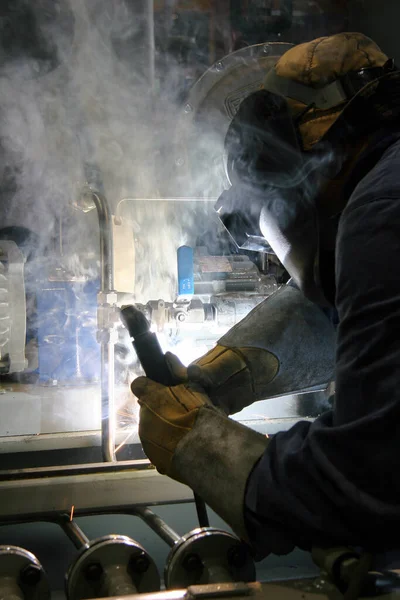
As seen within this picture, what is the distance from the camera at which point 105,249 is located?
74.4 inches

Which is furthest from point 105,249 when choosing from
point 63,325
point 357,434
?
point 357,434

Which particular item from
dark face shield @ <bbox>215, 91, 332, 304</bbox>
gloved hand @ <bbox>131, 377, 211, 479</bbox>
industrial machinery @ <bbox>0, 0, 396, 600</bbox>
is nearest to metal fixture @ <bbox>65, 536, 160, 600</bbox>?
gloved hand @ <bbox>131, 377, 211, 479</bbox>

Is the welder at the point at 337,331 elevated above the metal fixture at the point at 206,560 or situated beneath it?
elevated above

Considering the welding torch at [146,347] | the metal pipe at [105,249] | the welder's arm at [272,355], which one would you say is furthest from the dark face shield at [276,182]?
the metal pipe at [105,249]

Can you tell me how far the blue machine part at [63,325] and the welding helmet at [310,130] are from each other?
1.10 metres

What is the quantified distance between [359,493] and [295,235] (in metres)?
0.64

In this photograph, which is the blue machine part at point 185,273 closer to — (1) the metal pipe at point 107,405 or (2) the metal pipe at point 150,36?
(1) the metal pipe at point 107,405

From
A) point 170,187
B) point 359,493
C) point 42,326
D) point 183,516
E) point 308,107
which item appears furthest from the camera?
point 170,187

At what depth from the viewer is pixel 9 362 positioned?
208 cm

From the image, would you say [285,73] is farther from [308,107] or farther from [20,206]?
[20,206]

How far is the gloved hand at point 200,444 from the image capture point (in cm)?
100

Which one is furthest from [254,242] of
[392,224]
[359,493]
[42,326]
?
[42,326]

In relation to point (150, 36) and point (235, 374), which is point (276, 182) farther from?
point (150, 36)

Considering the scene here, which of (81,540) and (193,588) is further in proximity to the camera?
(81,540)
